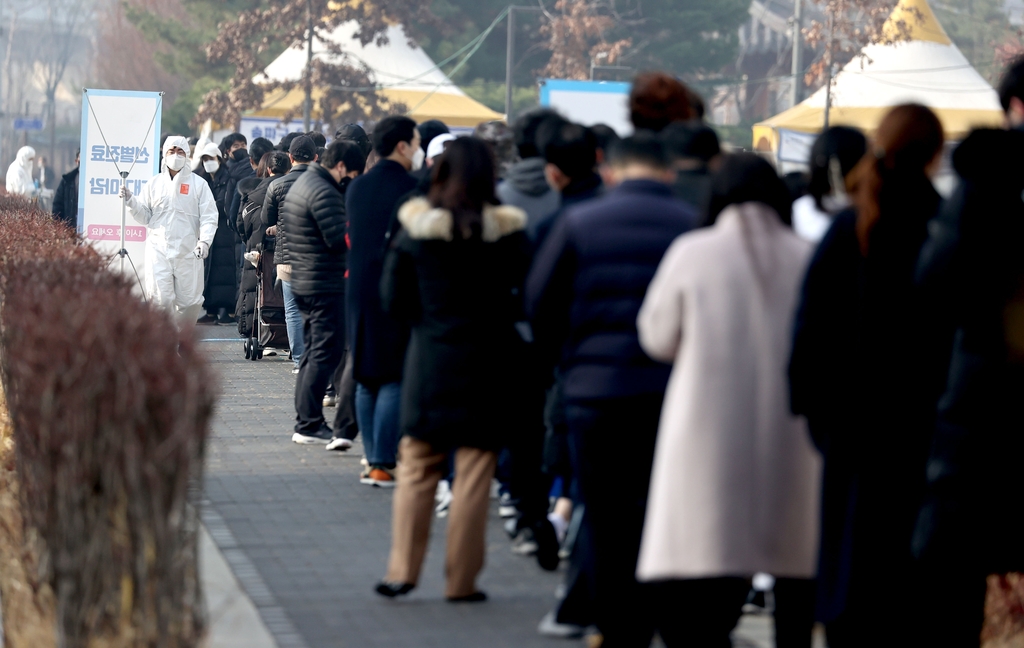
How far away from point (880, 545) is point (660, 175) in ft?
4.13

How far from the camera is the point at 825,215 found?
5254 mm

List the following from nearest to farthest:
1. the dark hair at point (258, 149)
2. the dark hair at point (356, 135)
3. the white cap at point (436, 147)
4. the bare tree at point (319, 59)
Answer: the white cap at point (436, 147), the dark hair at point (356, 135), the dark hair at point (258, 149), the bare tree at point (319, 59)

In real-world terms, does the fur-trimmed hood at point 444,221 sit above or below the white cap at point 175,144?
below

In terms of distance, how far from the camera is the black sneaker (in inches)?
392

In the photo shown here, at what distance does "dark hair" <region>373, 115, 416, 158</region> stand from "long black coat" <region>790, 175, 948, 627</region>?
4077 millimetres

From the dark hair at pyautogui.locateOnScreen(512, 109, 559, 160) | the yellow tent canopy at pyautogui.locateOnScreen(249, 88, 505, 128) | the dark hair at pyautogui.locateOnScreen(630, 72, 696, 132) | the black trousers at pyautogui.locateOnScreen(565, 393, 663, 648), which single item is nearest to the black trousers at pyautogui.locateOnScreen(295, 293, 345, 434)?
the dark hair at pyautogui.locateOnScreen(512, 109, 559, 160)

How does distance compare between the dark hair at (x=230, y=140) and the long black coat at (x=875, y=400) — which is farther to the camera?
the dark hair at (x=230, y=140)

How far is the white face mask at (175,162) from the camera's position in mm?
13773

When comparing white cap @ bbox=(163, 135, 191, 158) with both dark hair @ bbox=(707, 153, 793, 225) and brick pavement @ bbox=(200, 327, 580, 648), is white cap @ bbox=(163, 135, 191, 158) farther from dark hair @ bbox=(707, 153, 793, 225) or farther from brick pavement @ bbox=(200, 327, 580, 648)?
dark hair @ bbox=(707, 153, 793, 225)

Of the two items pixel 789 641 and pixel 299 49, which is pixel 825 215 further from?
pixel 299 49

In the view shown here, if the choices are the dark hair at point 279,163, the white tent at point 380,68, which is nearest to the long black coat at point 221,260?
the dark hair at point 279,163

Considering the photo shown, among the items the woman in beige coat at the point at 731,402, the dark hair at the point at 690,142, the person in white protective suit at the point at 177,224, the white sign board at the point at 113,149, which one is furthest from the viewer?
the white sign board at the point at 113,149

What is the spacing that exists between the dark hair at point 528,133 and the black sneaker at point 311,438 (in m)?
3.51

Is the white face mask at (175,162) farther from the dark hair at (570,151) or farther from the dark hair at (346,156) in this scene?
the dark hair at (570,151)
